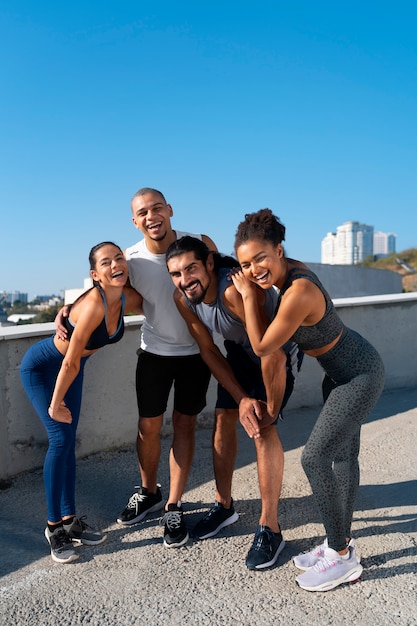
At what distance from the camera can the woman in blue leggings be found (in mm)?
2971

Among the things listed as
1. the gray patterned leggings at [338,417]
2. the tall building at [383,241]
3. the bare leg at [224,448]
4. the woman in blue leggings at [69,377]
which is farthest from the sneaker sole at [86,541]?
the tall building at [383,241]

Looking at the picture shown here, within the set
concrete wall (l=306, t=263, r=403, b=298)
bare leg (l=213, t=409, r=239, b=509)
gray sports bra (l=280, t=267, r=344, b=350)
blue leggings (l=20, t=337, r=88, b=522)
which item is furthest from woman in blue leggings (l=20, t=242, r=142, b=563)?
concrete wall (l=306, t=263, r=403, b=298)

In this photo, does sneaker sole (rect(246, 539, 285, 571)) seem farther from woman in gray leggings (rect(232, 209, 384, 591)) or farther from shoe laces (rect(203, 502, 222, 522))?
shoe laces (rect(203, 502, 222, 522))

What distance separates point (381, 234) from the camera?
101312 millimetres

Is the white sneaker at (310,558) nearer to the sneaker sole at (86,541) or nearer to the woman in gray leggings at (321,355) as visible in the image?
the woman in gray leggings at (321,355)

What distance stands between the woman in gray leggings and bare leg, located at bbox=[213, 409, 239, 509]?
0.66 meters

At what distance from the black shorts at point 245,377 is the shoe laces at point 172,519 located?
2.01ft

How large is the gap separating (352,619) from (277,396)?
1019 mm

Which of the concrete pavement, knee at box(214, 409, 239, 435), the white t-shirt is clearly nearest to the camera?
the concrete pavement

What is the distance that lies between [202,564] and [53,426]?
1.02 meters

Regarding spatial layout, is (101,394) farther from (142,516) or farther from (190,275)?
(190,275)

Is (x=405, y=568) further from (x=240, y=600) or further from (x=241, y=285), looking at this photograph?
(x=241, y=285)

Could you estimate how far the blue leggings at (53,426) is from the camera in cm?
306

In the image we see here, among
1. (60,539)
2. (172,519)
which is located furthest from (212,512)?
(60,539)
